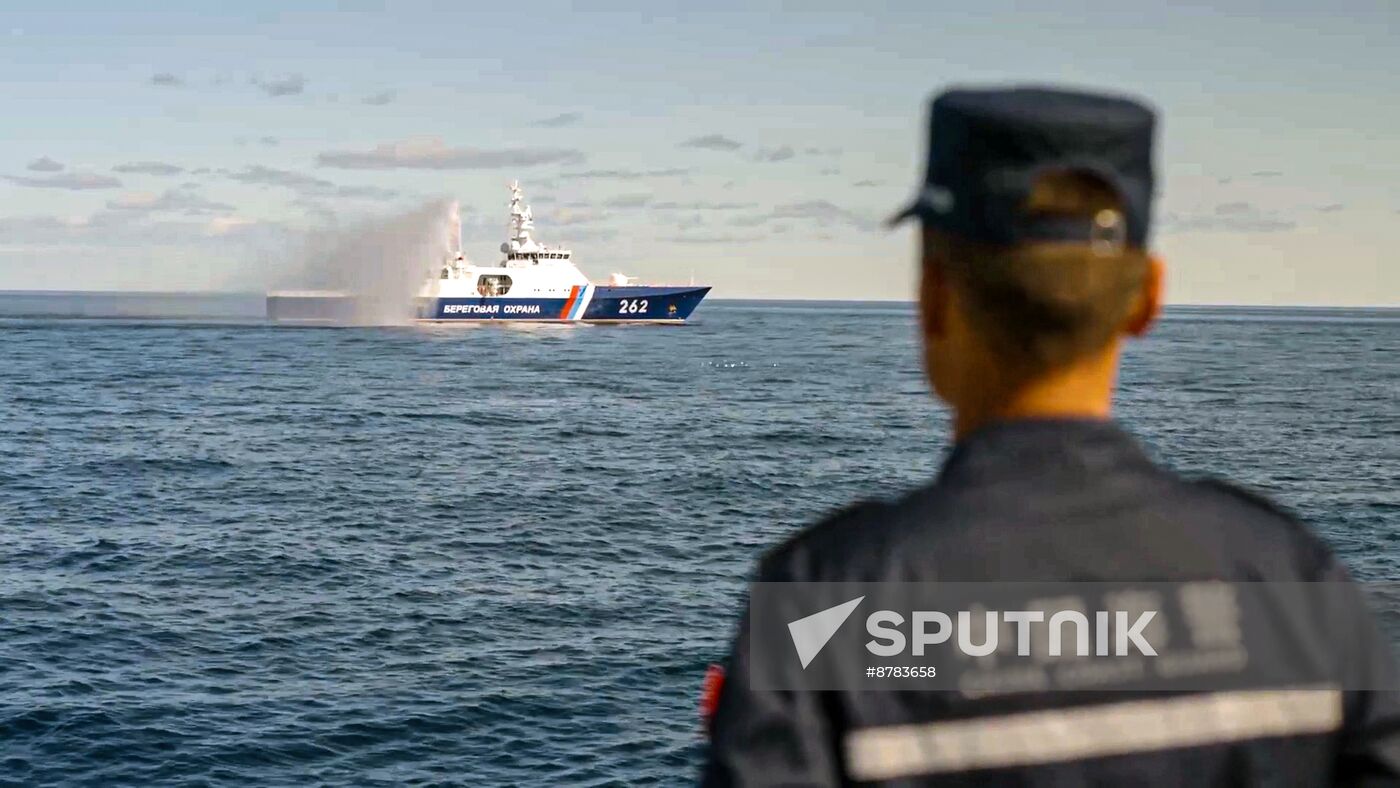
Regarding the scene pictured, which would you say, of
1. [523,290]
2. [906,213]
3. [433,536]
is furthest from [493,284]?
[906,213]

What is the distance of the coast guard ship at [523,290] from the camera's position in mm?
92688

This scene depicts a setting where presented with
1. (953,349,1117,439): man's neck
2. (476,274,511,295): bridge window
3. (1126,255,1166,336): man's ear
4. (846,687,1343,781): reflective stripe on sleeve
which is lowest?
(846,687,1343,781): reflective stripe on sleeve

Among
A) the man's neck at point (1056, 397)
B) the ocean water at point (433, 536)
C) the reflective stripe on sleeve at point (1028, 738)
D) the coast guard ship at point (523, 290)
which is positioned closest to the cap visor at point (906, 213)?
the man's neck at point (1056, 397)

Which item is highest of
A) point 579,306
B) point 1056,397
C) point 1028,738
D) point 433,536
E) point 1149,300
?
point 579,306

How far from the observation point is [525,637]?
62.4ft

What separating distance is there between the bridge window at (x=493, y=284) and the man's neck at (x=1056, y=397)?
9390 cm

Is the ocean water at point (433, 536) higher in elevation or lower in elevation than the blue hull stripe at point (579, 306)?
lower

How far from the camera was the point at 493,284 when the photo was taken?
9488cm

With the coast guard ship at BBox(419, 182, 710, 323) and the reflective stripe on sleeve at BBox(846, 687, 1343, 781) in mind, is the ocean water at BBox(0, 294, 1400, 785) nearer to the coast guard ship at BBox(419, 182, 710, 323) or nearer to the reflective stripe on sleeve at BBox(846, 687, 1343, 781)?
the reflective stripe on sleeve at BBox(846, 687, 1343, 781)

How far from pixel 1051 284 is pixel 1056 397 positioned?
151 millimetres

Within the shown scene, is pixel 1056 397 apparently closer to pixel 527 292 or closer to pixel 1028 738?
pixel 1028 738

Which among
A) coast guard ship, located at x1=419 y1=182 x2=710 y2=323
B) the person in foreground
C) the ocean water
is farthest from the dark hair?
coast guard ship, located at x1=419 y1=182 x2=710 y2=323

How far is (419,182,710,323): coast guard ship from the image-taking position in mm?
92688

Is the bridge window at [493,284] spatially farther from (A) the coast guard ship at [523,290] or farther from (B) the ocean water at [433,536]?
(B) the ocean water at [433,536]
